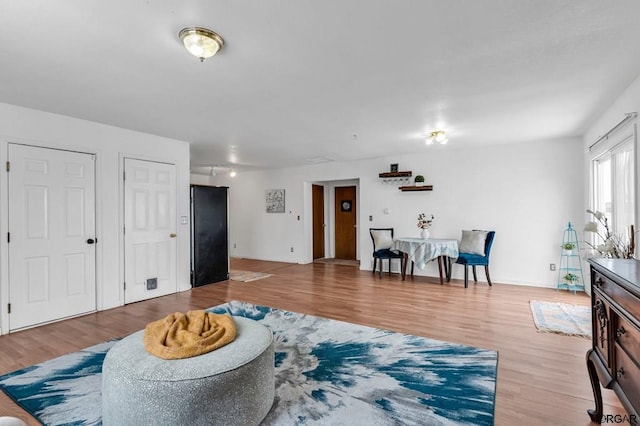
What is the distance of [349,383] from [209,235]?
4056mm

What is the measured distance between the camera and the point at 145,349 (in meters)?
1.85

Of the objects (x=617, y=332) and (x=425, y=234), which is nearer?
(x=617, y=332)

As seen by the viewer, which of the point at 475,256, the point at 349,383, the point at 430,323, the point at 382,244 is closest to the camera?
the point at 349,383

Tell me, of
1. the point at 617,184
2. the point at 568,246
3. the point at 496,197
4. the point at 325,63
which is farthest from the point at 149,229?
the point at 568,246

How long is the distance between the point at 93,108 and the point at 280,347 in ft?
10.8

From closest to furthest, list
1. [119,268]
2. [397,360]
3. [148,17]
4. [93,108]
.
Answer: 1. [148,17]
2. [397,360]
3. [93,108]
4. [119,268]

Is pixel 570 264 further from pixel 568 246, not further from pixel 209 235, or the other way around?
pixel 209 235

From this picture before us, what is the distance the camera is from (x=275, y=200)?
325 inches

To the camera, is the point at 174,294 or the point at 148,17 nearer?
the point at 148,17

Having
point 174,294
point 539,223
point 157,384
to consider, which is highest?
point 539,223

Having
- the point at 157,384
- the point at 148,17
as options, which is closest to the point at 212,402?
the point at 157,384

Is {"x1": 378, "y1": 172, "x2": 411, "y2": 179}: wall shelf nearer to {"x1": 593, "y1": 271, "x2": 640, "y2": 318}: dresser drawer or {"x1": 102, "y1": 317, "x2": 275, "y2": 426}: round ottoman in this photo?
{"x1": 593, "y1": 271, "x2": 640, "y2": 318}: dresser drawer

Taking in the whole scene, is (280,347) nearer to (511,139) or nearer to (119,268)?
(119,268)

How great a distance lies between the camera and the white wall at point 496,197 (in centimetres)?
510
